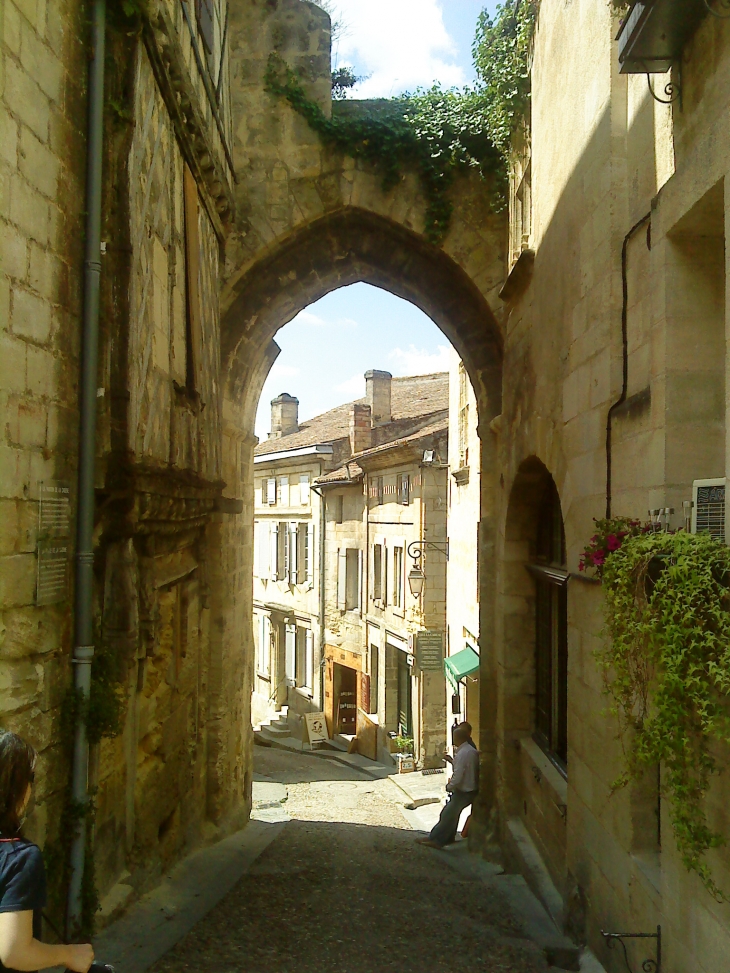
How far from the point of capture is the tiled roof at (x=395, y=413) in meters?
20.3

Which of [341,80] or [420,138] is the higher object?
[341,80]

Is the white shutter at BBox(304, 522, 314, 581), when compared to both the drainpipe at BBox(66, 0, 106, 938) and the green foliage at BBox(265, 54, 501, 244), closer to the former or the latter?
the green foliage at BBox(265, 54, 501, 244)

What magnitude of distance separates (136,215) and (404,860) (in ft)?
18.0

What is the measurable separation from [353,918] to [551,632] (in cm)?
→ 255

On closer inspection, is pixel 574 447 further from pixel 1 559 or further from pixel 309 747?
pixel 309 747

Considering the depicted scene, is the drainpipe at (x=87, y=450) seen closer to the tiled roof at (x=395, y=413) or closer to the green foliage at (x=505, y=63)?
the green foliage at (x=505, y=63)

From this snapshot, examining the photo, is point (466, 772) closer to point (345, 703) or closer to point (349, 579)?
point (349, 579)

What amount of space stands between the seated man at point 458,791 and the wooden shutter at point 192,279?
14.0 feet

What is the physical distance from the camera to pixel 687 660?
2.59 m

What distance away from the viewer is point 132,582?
4.28 meters

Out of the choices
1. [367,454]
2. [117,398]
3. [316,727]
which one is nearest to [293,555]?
[316,727]

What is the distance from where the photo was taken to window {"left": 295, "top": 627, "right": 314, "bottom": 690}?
72.0 feet

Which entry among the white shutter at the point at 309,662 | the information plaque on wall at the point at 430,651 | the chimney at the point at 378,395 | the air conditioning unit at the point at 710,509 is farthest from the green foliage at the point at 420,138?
the white shutter at the point at 309,662

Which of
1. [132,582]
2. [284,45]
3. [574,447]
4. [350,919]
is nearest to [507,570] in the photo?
[574,447]
